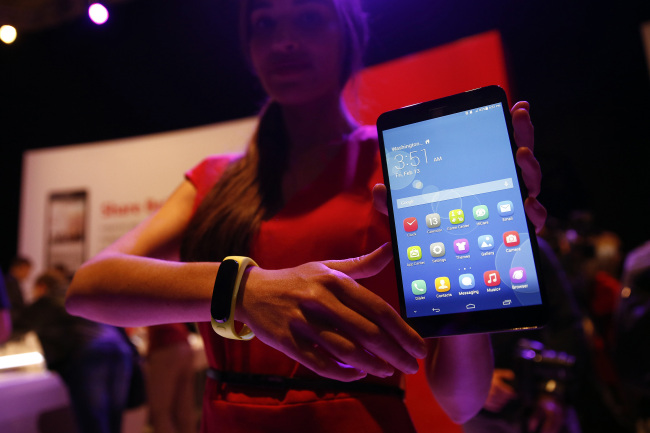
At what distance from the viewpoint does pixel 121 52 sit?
329cm

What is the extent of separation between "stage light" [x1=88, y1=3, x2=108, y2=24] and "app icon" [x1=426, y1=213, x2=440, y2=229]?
95cm

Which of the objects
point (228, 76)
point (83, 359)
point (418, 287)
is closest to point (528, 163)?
point (418, 287)

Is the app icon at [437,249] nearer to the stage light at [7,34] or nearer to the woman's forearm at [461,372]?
the woman's forearm at [461,372]

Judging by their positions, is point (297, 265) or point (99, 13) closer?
point (297, 265)

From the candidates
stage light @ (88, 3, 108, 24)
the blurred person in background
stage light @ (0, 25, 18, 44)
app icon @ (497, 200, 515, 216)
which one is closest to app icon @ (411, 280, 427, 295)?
app icon @ (497, 200, 515, 216)

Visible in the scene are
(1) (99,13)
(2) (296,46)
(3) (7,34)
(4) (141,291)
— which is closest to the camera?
(4) (141,291)

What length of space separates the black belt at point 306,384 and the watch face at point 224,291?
0.16 m

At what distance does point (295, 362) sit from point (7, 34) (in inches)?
46.5

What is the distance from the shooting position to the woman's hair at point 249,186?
0.60m

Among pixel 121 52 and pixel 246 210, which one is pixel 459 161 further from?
pixel 121 52

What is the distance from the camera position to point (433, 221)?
1.54ft

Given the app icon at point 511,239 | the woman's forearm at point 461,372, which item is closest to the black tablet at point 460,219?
the app icon at point 511,239

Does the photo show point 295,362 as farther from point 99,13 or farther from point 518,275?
point 99,13

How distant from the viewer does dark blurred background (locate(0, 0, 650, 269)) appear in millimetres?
1821
